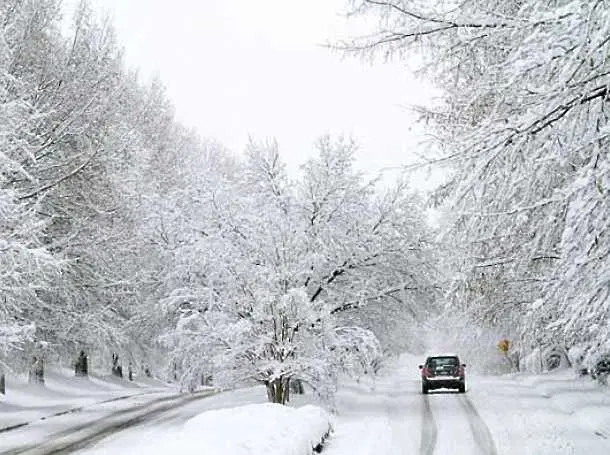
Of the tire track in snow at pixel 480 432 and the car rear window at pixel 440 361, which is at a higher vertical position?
the car rear window at pixel 440 361

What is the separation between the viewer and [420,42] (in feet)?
23.0

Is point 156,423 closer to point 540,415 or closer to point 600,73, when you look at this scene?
point 540,415

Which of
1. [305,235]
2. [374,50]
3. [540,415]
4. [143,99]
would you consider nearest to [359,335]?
[305,235]

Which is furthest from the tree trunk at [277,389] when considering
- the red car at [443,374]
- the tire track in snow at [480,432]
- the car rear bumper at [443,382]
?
the car rear bumper at [443,382]

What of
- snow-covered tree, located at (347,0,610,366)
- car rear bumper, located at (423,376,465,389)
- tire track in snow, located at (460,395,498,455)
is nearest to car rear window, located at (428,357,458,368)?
car rear bumper, located at (423,376,465,389)

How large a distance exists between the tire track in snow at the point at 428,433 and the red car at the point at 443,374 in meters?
7.24

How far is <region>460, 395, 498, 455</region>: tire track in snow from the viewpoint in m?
13.4

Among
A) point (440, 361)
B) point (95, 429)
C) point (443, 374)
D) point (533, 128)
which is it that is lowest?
point (95, 429)

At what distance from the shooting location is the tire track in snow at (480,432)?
13.4m

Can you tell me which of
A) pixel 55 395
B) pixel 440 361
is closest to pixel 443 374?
pixel 440 361

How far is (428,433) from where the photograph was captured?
1580 centimetres

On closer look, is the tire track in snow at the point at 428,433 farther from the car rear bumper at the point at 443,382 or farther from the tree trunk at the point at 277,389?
the car rear bumper at the point at 443,382

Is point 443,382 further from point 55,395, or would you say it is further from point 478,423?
point 55,395

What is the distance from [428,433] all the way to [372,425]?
1.62 meters
